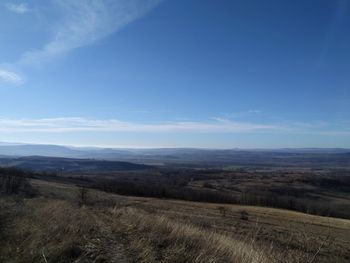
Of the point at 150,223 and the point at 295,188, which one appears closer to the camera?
the point at 150,223

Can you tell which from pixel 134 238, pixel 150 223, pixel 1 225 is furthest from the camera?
pixel 150 223

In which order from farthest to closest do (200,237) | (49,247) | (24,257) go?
(200,237) → (49,247) → (24,257)

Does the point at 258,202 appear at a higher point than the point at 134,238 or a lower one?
lower

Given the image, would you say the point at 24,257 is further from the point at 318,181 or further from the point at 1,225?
the point at 318,181

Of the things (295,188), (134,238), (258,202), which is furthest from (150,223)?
(295,188)

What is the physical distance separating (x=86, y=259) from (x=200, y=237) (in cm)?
288

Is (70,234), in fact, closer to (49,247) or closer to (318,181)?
(49,247)

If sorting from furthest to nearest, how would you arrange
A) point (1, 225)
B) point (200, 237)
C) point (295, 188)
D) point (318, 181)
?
point (318, 181)
point (295, 188)
point (1, 225)
point (200, 237)

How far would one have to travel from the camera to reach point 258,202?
99.8m

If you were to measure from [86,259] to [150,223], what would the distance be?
14.6 ft

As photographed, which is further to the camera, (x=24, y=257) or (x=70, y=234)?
(x=70, y=234)

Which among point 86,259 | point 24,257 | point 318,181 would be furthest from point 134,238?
point 318,181

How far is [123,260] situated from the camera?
832cm

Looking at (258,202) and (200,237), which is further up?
(200,237)
